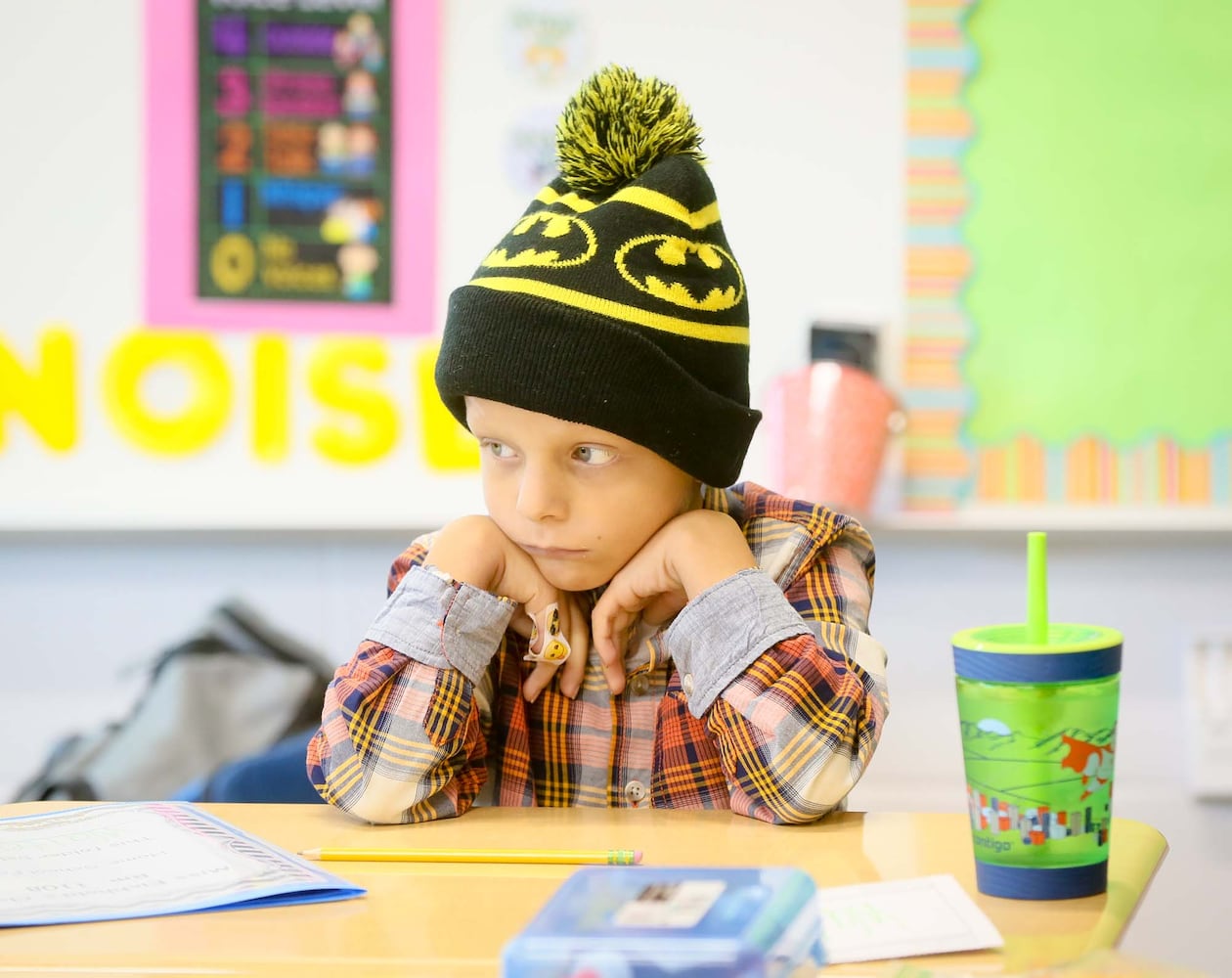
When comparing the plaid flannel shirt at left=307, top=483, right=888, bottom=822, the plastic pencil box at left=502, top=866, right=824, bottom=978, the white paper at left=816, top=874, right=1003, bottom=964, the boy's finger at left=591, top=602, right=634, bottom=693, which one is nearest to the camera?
the plastic pencil box at left=502, top=866, right=824, bottom=978

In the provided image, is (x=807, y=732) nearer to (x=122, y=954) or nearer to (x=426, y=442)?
(x=122, y=954)

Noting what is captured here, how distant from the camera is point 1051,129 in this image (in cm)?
189

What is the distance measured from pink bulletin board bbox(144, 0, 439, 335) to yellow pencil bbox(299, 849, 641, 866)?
121 cm

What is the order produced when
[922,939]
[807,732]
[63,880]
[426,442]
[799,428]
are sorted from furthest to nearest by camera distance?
[426,442], [799,428], [807,732], [63,880], [922,939]

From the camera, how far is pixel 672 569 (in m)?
1.03

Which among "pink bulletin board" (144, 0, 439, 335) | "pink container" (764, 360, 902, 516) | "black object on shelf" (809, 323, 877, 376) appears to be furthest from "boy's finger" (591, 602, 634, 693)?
"pink bulletin board" (144, 0, 439, 335)

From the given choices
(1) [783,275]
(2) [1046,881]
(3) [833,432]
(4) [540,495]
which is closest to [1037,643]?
(2) [1046,881]

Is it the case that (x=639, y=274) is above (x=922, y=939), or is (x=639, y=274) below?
above

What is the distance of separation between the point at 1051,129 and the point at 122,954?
168cm

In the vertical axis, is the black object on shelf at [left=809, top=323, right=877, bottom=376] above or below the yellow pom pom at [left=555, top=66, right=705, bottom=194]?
below

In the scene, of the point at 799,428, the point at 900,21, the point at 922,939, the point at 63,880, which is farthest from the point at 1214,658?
the point at 63,880

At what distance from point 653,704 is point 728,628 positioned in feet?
0.56

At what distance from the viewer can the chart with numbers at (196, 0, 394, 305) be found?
1.95 metres

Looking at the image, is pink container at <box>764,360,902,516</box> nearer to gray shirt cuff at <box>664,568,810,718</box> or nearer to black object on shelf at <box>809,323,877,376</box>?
black object on shelf at <box>809,323,877,376</box>
